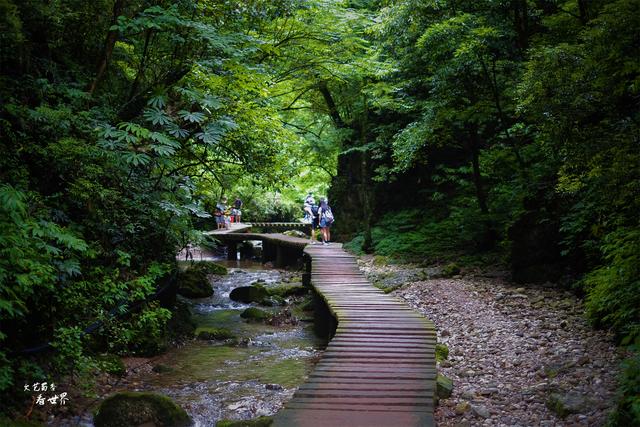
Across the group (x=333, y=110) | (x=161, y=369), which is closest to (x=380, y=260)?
(x=333, y=110)

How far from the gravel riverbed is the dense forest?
391mm

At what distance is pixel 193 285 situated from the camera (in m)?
13.4

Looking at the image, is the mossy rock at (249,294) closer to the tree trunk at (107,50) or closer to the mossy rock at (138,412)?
the tree trunk at (107,50)

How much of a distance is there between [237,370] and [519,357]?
13.8 feet

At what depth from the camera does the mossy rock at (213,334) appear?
9359mm

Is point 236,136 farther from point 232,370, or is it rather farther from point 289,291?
point 289,291

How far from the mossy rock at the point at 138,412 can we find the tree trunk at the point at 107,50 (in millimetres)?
4395

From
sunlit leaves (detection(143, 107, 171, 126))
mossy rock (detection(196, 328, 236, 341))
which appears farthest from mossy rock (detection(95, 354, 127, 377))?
sunlit leaves (detection(143, 107, 171, 126))

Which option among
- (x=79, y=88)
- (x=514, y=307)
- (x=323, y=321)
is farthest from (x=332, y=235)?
(x=79, y=88)

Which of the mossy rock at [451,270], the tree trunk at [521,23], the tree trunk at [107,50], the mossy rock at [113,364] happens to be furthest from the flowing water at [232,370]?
the tree trunk at [521,23]

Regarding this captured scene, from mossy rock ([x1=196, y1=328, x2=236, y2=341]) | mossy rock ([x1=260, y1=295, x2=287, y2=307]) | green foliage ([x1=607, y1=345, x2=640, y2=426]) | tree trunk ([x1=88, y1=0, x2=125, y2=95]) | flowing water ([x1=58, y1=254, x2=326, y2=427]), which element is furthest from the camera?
mossy rock ([x1=260, y1=295, x2=287, y2=307])

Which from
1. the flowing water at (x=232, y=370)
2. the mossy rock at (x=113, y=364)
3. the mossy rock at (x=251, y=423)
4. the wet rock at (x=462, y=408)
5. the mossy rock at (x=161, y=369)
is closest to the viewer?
the wet rock at (x=462, y=408)

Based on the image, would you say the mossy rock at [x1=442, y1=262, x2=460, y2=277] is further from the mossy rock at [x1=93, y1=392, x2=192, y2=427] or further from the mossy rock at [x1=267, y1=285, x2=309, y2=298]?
the mossy rock at [x1=93, y1=392, x2=192, y2=427]

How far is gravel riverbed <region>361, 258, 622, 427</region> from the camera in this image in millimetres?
4457
